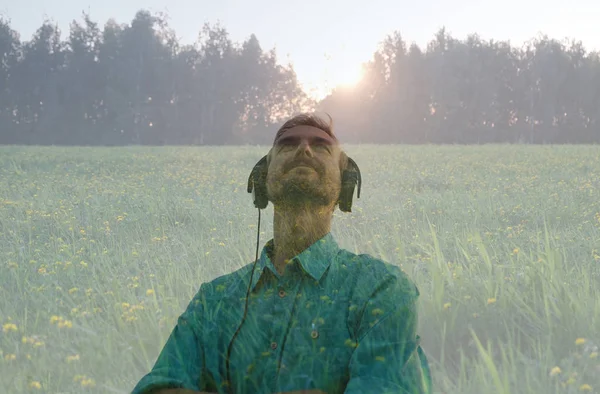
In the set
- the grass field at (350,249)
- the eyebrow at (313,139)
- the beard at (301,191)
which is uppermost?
the eyebrow at (313,139)

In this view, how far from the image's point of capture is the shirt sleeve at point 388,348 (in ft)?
4.99

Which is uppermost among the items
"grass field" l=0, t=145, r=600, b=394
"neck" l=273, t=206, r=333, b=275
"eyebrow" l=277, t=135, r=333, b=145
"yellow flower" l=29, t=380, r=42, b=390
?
"eyebrow" l=277, t=135, r=333, b=145

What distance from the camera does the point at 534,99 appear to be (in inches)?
845

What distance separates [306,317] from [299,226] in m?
0.23

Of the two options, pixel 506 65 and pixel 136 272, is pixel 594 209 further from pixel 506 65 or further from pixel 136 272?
pixel 506 65

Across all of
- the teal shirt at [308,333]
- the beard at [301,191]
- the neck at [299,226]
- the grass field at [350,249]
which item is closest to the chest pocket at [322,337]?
the teal shirt at [308,333]

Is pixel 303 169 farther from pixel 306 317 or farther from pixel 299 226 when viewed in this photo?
pixel 306 317

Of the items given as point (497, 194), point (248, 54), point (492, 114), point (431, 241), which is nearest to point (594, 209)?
point (497, 194)

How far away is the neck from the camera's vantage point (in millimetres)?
1639

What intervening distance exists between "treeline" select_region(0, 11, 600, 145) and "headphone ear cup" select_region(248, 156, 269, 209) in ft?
47.6

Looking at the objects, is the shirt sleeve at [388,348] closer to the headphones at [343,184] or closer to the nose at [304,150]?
the headphones at [343,184]

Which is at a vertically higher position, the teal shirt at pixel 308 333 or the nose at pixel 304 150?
the nose at pixel 304 150

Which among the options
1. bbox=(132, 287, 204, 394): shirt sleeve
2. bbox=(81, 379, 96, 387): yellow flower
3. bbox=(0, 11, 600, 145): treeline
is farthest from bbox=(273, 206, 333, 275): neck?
bbox=(0, 11, 600, 145): treeline

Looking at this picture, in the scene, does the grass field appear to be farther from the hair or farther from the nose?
the nose
